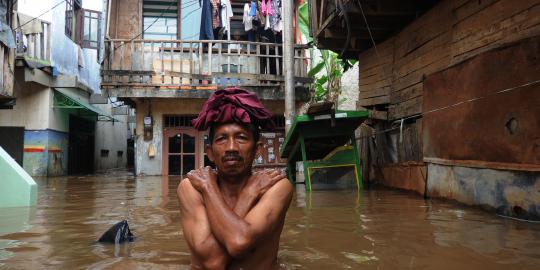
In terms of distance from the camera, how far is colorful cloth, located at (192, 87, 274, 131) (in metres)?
2.37

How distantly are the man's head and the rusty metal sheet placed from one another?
10.5 feet

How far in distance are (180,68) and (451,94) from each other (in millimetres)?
9427

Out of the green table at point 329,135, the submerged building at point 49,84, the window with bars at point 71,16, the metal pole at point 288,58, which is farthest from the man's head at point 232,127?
the window with bars at point 71,16

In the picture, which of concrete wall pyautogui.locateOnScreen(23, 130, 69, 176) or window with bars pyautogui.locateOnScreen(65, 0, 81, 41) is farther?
window with bars pyautogui.locateOnScreen(65, 0, 81, 41)

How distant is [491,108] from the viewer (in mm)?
5012

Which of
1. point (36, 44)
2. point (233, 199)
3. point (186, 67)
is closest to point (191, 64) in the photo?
point (186, 67)

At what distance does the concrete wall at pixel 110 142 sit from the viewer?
21.4m

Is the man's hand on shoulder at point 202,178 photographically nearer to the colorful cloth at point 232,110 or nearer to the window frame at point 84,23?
the colorful cloth at point 232,110

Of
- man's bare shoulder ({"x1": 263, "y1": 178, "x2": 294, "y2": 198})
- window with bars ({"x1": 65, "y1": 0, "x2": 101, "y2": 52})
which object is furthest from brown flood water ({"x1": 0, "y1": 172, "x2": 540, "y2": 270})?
window with bars ({"x1": 65, "y1": 0, "x2": 101, "y2": 52})

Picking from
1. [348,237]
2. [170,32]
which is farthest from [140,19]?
[348,237]

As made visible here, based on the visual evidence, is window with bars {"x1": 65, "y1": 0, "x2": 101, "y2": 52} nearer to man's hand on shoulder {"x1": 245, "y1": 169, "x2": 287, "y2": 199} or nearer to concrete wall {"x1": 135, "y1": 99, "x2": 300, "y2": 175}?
concrete wall {"x1": 135, "y1": 99, "x2": 300, "y2": 175}

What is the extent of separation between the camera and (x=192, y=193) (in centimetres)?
240

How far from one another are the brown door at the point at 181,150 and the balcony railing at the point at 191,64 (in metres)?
2.24

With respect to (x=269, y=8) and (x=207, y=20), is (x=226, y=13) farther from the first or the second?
(x=269, y=8)
